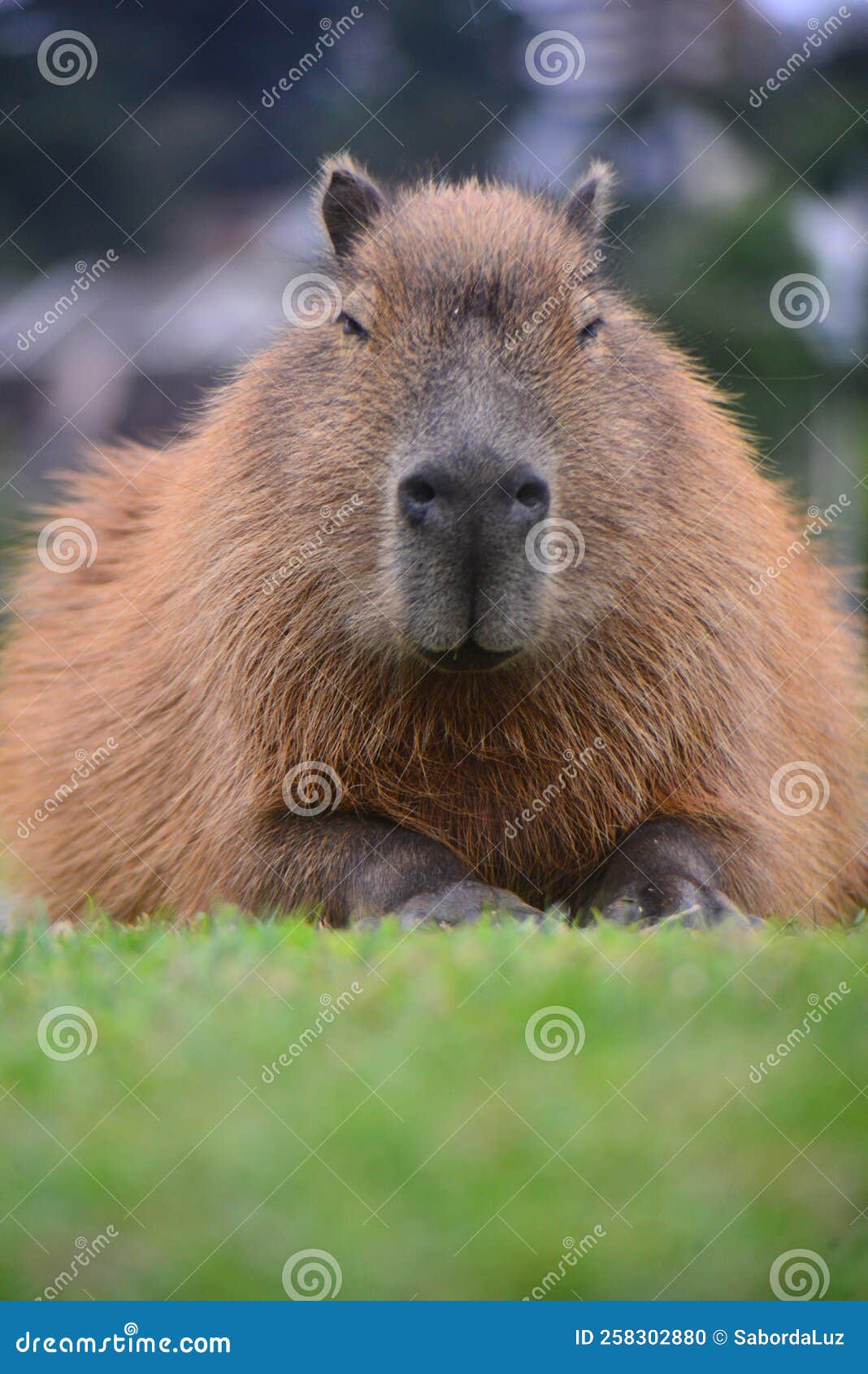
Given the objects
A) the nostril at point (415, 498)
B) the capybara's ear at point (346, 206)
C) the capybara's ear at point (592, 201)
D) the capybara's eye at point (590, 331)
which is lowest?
the nostril at point (415, 498)

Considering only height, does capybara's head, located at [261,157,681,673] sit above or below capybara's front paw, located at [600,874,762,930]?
above

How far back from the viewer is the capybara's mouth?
12.8 feet

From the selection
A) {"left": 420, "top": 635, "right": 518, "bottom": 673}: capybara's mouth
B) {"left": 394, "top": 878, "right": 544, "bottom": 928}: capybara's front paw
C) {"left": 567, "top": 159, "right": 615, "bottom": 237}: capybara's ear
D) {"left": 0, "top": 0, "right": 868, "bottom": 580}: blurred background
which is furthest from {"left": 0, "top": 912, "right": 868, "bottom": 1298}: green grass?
{"left": 0, "top": 0, "right": 868, "bottom": 580}: blurred background

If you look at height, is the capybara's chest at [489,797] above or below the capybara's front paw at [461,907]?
above

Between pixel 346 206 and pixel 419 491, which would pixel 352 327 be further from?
pixel 419 491

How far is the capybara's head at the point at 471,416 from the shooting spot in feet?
12.5

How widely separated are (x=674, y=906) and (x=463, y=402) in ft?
4.59

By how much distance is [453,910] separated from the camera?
3.91 meters

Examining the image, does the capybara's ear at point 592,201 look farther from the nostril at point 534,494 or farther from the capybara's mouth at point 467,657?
the capybara's mouth at point 467,657

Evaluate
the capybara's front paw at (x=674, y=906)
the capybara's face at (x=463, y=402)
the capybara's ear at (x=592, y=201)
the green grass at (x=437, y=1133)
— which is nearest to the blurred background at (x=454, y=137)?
the capybara's ear at (x=592, y=201)

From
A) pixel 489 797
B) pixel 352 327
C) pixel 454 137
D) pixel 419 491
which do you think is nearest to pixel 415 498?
pixel 419 491

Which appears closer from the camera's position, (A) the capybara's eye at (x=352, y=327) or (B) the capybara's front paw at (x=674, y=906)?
(B) the capybara's front paw at (x=674, y=906)

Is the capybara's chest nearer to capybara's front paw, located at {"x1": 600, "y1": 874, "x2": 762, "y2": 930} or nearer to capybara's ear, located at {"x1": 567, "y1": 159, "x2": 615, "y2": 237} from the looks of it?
capybara's front paw, located at {"x1": 600, "y1": 874, "x2": 762, "y2": 930}

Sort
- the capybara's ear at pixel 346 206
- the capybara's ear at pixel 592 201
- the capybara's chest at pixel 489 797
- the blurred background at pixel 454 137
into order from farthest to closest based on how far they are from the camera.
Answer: the blurred background at pixel 454 137, the capybara's ear at pixel 592 201, the capybara's ear at pixel 346 206, the capybara's chest at pixel 489 797
